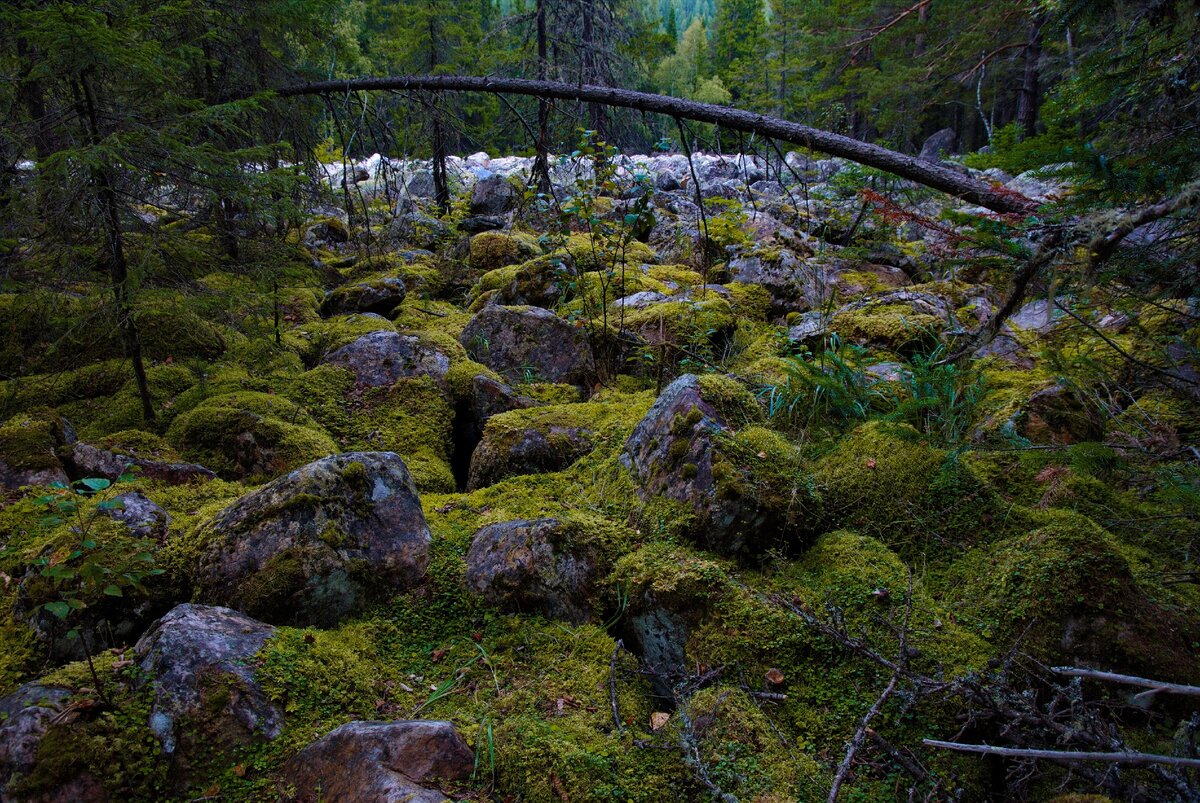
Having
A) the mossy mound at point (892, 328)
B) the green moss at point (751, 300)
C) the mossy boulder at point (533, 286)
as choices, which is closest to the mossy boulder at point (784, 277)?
the green moss at point (751, 300)

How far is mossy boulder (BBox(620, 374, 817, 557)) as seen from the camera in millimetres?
2895

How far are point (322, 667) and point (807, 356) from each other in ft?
12.7

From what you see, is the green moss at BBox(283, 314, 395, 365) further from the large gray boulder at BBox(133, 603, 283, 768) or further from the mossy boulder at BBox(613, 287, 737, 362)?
the large gray boulder at BBox(133, 603, 283, 768)

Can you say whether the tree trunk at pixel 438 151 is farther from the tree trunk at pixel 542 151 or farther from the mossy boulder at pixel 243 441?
the mossy boulder at pixel 243 441

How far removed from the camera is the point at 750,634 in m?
2.43

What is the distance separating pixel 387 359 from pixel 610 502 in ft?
9.47

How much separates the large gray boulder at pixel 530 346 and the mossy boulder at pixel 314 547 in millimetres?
2687

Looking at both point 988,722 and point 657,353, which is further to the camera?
point 657,353

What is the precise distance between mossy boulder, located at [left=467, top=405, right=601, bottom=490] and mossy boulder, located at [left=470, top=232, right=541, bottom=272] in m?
4.89

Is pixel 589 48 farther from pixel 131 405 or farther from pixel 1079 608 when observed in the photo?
pixel 1079 608

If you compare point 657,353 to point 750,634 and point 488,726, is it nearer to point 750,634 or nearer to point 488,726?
point 750,634

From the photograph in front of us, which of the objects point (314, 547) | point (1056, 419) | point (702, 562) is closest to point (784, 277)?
point (1056, 419)

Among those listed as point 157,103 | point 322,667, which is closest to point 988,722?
point 322,667

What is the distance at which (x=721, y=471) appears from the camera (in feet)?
9.70
